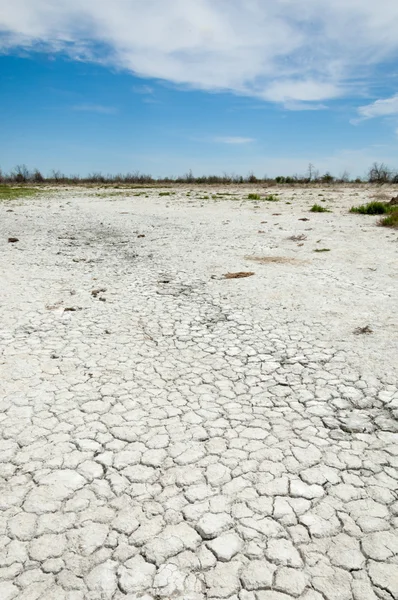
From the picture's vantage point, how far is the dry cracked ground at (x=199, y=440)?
1.86 meters

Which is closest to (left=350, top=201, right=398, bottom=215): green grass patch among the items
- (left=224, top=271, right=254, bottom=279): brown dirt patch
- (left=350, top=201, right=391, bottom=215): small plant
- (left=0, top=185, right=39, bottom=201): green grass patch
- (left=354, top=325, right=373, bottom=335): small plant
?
(left=350, top=201, right=391, bottom=215): small plant

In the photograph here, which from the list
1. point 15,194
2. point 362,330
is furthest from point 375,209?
point 15,194

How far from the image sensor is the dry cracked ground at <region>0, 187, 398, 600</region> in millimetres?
1858

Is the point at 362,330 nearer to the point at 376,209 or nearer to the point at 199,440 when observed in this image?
the point at 199,440

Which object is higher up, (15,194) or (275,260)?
(15,194)

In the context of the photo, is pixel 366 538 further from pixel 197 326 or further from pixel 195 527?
pixel 197 326

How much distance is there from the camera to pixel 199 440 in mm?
2676

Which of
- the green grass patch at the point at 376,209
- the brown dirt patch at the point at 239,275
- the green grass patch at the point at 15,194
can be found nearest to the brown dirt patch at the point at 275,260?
the brown dirt patch at the point at 239,275

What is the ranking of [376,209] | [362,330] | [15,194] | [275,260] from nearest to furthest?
[362,330]
[275,260]
[376,209]
[15,194]

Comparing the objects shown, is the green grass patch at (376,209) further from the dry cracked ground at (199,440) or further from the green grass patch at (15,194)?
the green grass patch at (15,194)

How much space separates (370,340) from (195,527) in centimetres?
265

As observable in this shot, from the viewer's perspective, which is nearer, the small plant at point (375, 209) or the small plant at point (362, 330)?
the small plant at point (362, 330)

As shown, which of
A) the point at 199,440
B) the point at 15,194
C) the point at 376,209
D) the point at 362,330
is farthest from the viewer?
the point at 15,194

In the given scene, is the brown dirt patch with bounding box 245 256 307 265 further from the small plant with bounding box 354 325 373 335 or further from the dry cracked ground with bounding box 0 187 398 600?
the small plant with bounding box 354 325 373 335
